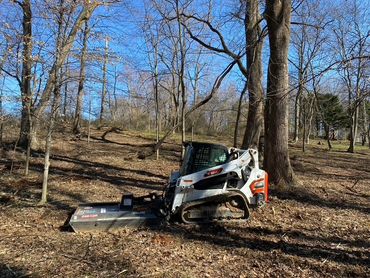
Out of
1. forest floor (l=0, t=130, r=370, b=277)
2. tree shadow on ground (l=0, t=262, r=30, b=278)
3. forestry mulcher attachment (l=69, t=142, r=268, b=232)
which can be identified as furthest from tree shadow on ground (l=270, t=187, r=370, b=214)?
tree shadow on ground (l=0, t=262, r=30, b=278)

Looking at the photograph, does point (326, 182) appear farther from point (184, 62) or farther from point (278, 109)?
point (184, 62)

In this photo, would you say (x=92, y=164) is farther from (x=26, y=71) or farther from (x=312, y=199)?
(x=312, y=199)

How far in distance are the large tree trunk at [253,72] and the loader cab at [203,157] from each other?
580cm

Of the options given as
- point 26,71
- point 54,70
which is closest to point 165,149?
point 26,71

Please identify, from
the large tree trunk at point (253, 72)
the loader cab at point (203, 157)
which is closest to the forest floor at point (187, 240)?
the loader cab at point (203, 157)

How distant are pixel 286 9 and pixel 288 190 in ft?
16.2

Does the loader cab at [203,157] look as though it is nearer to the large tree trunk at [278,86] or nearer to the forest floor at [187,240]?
the forest floor at [187,240]

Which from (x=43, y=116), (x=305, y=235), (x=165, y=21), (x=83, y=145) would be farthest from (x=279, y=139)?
(x=83, y=145)

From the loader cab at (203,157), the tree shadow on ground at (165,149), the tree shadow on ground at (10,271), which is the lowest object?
the tree shadow on ground at (10,271)

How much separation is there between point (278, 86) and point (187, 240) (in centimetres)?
545

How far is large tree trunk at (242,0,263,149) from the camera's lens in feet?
42.2

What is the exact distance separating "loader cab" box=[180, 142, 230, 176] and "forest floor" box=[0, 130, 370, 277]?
116 cm

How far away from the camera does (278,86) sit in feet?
33.5

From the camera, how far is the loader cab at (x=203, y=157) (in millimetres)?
7359
